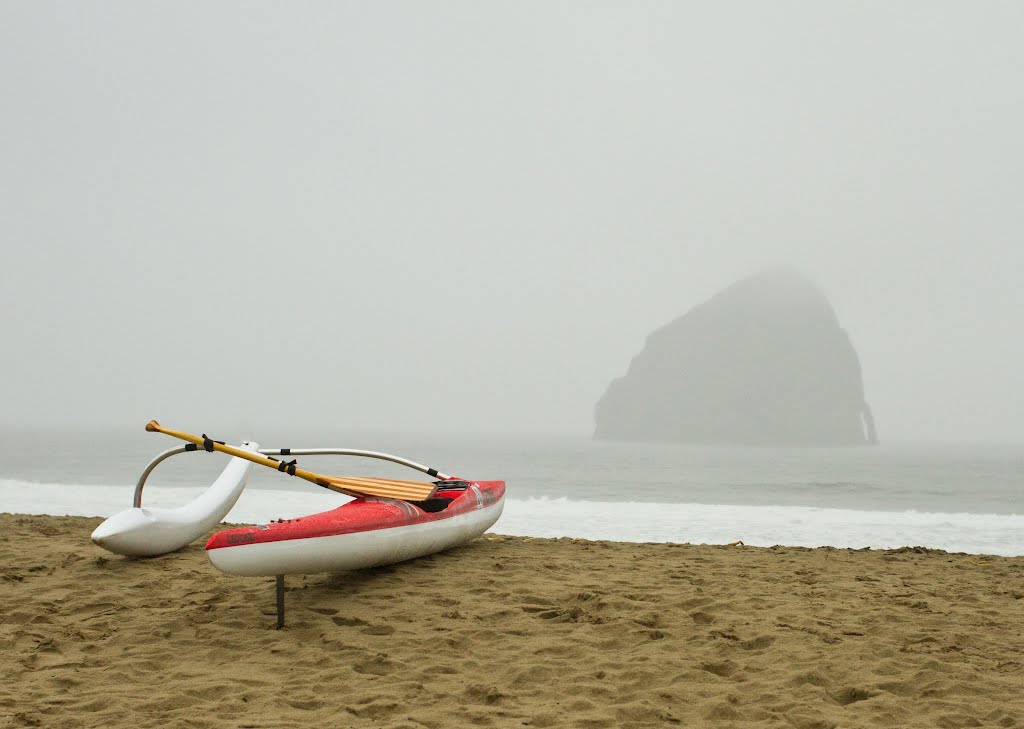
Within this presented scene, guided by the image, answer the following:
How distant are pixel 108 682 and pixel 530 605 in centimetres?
223

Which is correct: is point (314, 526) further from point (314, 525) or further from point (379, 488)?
point (379, 488)

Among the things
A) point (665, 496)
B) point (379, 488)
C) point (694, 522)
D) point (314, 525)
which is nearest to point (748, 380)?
point (665, 496)

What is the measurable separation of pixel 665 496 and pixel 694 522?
→ 36.0 feet

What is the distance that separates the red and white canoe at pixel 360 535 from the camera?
382 centimetres

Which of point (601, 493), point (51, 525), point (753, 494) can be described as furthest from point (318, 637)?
point (753, 494)

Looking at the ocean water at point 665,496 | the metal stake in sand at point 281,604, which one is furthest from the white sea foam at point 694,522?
the metal stake in sand at point 281,604

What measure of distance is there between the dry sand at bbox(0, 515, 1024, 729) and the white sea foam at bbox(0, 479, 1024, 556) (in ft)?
12.4

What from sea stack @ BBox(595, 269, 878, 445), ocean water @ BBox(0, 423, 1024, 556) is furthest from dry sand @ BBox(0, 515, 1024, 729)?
sea stack @ BBox(595, 269, 878, 445)

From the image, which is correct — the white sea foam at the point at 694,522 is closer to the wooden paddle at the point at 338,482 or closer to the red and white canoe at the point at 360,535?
the red and white canoe at the point at 360,535

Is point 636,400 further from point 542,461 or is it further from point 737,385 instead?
point 542,461

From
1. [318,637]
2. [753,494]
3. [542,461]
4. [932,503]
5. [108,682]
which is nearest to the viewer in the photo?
[108,682]

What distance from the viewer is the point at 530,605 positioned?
441 centimetres

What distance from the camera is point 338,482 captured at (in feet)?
16.4

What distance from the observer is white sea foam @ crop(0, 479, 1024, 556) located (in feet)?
31.1
